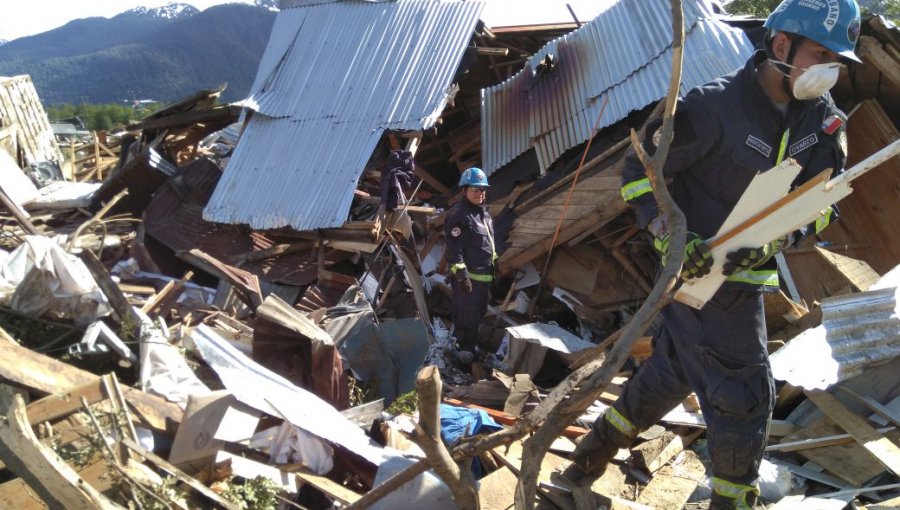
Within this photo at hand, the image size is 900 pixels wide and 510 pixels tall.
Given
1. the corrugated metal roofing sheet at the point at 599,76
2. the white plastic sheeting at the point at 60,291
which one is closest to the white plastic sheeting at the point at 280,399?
the white plastic sheeting at the point at 60,291

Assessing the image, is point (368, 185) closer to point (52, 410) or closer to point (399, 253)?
point (399, 253)

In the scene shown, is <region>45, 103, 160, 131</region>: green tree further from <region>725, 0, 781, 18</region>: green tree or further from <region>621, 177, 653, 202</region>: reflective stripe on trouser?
<region>621, 177, 653, 202</region>: reflective stripe on trouser

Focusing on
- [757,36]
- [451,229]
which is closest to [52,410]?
[451,229]

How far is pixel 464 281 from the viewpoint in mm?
6281

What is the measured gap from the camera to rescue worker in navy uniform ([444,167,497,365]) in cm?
635

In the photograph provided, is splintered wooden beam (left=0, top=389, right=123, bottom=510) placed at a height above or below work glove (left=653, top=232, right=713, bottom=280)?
below

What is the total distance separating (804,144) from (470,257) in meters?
3.88

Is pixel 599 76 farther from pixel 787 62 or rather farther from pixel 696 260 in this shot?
pixel 696 260

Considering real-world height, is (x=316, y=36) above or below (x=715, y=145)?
above

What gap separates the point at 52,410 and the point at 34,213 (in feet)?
22.9

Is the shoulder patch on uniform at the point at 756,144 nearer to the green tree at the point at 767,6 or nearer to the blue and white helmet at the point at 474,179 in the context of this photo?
the blue and white helmet at the point at 474,179

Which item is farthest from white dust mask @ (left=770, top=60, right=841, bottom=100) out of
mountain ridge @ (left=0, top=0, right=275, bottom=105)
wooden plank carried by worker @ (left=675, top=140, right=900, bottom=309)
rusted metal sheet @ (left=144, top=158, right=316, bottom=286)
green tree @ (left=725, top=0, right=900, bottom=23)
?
mountain ridge @ (left=0, top=0, right=275, bottom=105)

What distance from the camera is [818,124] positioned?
2.77 meters

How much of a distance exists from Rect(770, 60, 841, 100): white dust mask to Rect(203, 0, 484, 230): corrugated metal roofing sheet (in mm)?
5558
